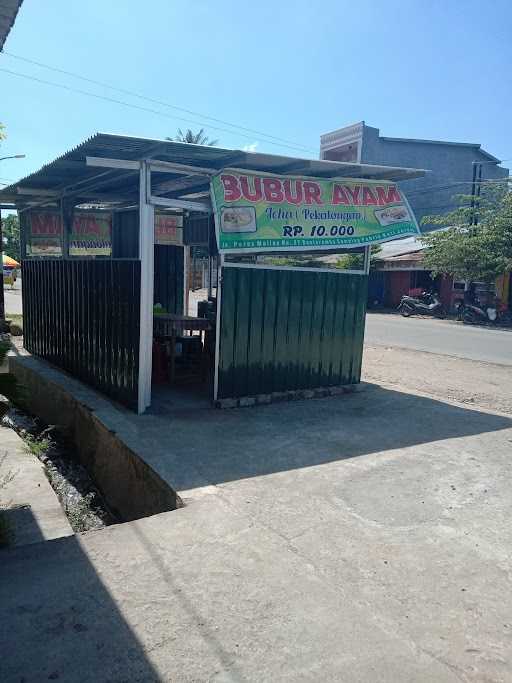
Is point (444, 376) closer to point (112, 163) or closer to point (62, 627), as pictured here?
point (112, 163)

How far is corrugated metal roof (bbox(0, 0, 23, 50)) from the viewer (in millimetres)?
3602

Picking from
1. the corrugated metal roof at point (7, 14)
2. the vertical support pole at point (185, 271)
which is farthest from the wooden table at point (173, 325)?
the corrugated metal roof at point (7, 14)

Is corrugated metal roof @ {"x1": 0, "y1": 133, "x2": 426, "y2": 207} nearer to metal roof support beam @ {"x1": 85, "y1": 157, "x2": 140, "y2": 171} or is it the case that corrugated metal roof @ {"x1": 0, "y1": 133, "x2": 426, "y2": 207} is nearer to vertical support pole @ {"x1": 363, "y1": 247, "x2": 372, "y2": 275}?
metal roof support beam @ {"x1": 85, "y1": 157, "x2": 140, "y2": 171}

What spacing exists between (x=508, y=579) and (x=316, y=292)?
446cm

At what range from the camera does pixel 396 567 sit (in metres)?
3.07

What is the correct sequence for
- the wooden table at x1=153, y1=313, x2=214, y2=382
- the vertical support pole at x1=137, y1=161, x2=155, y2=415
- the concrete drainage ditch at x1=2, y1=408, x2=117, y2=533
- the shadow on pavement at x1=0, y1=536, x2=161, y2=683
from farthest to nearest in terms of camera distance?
1. the wooden table at x1=153, y1=313, x2=214, y2=382
2. the vertical support pole at x1=137, y1=161, x2=155, y2=415
3. the concrete drainage ditch at x1=2, y1=408, x2=117, y2=533
4. the shadow on pavement at x1=0, y1=536, x2=161, y2=683

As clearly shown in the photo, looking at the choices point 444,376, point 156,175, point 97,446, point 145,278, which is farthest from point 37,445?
point 444,376

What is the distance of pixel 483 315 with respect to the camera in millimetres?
20828

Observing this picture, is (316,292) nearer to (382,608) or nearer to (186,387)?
(186,387)

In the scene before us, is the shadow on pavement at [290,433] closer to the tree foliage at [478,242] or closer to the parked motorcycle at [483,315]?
the parked motorcycle at [483,315]

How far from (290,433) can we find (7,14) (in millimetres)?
4328

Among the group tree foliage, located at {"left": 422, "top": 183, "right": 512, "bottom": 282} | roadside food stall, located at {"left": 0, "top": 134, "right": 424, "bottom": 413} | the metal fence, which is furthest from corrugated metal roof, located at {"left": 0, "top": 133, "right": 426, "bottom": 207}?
tree foliage, located at {"left": 422, "top": 183, "right": 512, "bottom": 282}

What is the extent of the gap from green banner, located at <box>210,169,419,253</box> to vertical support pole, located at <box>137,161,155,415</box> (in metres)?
0.74

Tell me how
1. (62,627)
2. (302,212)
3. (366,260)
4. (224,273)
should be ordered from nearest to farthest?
(62,627) → (224,273) → (302,212) → (366,260)
